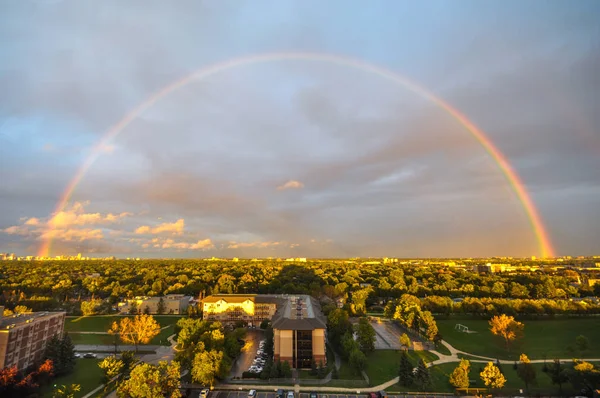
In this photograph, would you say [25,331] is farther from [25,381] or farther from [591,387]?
[591,387]

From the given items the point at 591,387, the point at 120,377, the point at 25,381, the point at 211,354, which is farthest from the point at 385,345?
the point at 25,381

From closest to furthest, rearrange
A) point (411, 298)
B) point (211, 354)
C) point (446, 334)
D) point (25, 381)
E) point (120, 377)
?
point (25, 381)
point (211, 354)
point (120, 377)
point (446, 334)
point (411, 298)

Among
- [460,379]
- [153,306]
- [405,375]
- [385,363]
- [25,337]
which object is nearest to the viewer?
[460,379]

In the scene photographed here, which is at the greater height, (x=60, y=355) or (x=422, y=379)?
(x=60, y=355)

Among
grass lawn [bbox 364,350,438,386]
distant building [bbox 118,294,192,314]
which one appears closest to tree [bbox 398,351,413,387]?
grass lawn [bbox 364,350,438,386]

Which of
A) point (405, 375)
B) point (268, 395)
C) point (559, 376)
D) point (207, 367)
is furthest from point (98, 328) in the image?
point (559, 376)

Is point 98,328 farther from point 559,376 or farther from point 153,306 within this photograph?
point 559,376

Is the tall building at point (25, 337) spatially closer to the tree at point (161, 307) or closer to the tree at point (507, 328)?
the tree at point (161, 307)
